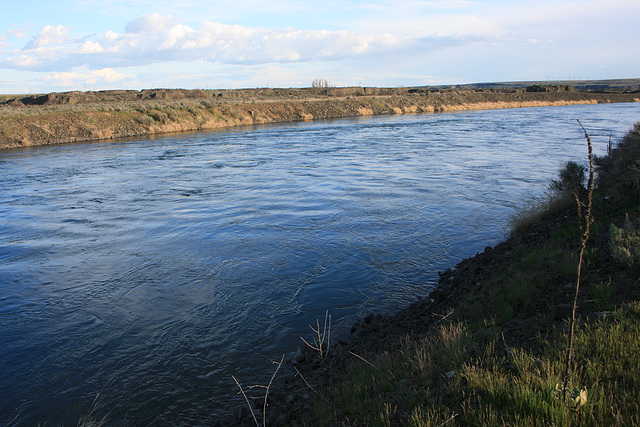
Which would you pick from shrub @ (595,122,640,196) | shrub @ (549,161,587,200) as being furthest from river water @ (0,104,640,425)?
shrub @ (595,122,640,196)

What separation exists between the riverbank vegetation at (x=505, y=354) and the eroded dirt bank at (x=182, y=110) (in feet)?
123

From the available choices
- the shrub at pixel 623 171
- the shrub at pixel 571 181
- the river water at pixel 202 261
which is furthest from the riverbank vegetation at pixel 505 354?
the shrub at pixel 571 181

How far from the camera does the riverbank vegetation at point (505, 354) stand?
352cm

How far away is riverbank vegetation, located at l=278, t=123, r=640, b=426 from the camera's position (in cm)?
352

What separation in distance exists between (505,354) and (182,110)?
159 feet

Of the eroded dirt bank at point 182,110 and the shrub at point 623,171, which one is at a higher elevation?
the eroded dirt bank at point 182,110

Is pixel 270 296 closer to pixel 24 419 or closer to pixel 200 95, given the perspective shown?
pixel 24 419

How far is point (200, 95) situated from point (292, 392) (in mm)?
77281

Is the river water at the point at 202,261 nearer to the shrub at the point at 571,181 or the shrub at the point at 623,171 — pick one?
the shrub at the point at 571,181

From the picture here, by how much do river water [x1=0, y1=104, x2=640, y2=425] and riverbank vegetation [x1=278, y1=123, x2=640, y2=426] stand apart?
3.64 feet

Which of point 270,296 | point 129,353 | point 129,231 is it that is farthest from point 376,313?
point 129,231

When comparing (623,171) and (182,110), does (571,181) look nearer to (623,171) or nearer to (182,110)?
(623,171)

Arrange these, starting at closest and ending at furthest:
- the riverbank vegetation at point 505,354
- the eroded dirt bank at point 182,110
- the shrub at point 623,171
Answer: the riverbank vegetation at point 505,354
the shrub at point 623,171
the eroded dirt bank at point 182,110

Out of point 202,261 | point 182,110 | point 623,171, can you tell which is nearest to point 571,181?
point 623,171
